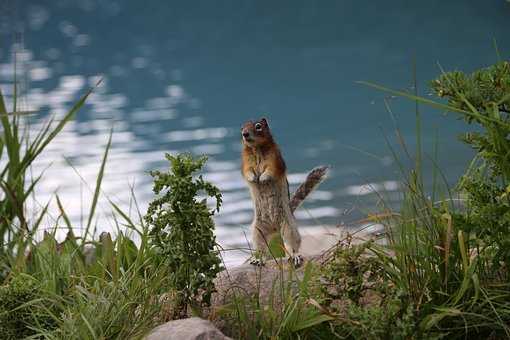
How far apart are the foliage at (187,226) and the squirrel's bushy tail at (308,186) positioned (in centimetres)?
159

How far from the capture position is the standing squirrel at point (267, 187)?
5.21 meters

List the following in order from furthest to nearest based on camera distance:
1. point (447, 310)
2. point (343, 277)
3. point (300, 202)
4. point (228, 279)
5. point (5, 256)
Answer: point (300, 202)
point (5, 256)
point (228, 279)
point (343, 277)
point (447, 310)

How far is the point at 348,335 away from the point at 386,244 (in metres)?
0.47

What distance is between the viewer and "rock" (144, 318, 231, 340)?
11.9ft

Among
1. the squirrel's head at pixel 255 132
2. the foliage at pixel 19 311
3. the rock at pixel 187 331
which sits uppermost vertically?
the squirrel's head at pixel 255 132

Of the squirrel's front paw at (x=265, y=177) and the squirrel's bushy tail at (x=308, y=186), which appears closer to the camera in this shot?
the squirrel's front paw at (x=265, y=177)

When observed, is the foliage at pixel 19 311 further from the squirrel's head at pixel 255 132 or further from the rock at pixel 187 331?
the squirrel's head at pixel 255 132

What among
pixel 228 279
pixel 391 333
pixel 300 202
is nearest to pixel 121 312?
pixel 228 279

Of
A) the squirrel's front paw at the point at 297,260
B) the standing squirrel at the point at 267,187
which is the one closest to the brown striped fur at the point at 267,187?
the standing squirrel at the point at 267,187

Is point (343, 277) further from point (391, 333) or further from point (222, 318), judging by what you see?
point (222, 318)

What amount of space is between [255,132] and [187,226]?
1146 millimetres

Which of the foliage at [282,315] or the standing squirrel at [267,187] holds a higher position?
the standing squirrel at [267,187]

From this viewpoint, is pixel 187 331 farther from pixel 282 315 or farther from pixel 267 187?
pixel 267 187

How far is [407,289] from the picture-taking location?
3939 millimetres
